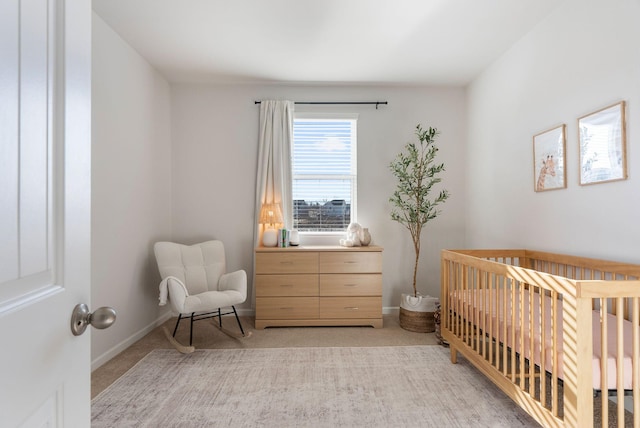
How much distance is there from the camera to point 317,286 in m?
3.37

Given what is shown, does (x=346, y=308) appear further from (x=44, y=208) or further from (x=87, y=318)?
(x=44, y=208)

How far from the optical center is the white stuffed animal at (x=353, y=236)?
3568 millimetres

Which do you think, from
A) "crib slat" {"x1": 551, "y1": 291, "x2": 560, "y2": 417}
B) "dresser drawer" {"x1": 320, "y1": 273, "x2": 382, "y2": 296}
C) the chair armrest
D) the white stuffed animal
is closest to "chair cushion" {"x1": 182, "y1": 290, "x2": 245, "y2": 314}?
the chair armrest

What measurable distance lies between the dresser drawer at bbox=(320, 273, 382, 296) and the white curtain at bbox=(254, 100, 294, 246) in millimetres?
782

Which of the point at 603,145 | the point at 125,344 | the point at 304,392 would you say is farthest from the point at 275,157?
the point at 603,145

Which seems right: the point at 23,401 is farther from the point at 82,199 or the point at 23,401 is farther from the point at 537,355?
the point at 537,355

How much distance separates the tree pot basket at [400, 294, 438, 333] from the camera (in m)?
3.26

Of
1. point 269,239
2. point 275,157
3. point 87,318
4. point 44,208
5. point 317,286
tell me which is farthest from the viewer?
point 275,157

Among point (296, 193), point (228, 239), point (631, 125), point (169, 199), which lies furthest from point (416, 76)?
point (169, 199)

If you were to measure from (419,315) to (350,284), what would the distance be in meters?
0.71

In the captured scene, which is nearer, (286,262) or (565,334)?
(565,334)

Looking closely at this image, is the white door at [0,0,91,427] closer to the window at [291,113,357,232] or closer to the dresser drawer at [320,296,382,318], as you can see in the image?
the dresser drawer at [320,296,382,318]

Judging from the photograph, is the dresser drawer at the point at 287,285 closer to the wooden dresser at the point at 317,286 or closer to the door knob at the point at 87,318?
the wooden dresser at the point at 317,286

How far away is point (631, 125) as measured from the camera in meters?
1.89
